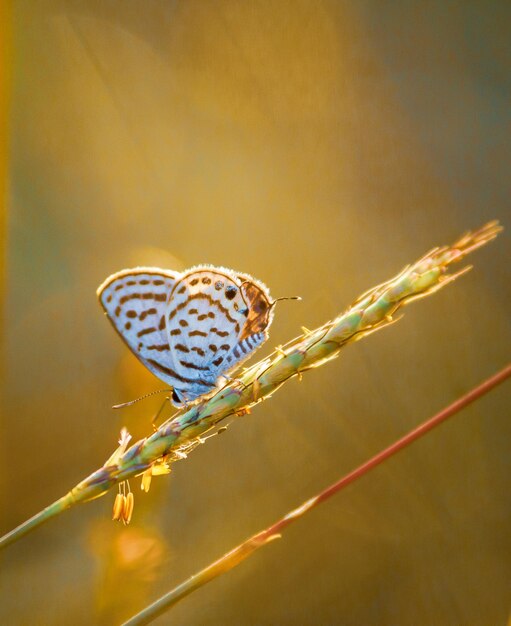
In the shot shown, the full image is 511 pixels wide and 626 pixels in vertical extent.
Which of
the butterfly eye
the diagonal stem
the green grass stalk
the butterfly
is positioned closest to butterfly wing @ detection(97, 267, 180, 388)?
the butterfly

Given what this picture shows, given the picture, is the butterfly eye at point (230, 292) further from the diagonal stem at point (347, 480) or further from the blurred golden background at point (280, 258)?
the blurred golden background at point (280, 258)

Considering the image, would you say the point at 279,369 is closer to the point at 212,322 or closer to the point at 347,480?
the point at 347,480

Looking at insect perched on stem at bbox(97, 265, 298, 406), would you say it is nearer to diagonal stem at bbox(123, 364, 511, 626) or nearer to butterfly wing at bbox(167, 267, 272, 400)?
butterfly wing at bbox(167, 267, 272, 400)

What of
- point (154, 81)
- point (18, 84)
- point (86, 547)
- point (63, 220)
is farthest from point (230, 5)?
point (86, 547)

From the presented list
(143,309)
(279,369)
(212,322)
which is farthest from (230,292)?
(279,369)

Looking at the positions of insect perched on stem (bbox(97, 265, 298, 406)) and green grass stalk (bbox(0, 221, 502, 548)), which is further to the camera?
insect perched on stem (bbox(97, 265, 298, 406))

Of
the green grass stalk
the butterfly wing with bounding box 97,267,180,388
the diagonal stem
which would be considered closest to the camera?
the diagonal stem

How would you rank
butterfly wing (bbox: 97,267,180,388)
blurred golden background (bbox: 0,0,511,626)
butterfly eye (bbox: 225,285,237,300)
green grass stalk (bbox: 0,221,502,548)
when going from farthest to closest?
blurred golden background (bbox: 0,0,511,626)
butterfly eye (bbox: 225,285,237,300)
butterfly wing (bbox: 97,267,180,388)
green grass stalk (bbox: 0,221,502,548)
